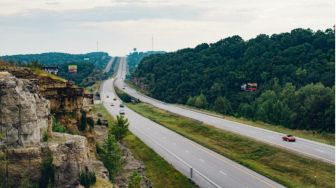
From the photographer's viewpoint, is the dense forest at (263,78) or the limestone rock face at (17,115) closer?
the limestone rock face at (17,115)

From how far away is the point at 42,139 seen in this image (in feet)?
130

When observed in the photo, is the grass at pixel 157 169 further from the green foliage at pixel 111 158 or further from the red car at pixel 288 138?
the red car at pixel 288 138

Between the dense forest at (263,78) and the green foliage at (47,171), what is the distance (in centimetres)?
6711

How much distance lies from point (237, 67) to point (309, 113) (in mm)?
63393

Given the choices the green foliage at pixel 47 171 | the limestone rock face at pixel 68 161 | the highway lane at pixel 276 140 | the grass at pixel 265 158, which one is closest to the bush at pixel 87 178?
the limestone rock face at pixel 68 161

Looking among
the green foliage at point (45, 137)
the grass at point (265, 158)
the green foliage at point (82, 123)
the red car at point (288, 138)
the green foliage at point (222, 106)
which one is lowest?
the green foliage at point (222, 106)

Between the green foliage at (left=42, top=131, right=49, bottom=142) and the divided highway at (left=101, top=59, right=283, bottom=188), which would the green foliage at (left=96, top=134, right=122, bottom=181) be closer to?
the divided highway at (left=101, top=59, right=283, bottom=188)

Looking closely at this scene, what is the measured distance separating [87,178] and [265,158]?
3302 cm

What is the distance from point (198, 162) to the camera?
6388 centimetres

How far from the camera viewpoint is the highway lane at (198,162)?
53.3m

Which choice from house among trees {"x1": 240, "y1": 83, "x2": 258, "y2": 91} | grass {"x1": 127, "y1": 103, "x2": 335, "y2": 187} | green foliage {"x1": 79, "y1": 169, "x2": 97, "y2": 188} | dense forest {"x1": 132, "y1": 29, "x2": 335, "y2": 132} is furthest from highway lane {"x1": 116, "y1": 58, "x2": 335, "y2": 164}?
house among trees {"x1": 240, "y1": 83, "x2": 258, "y2": 91}

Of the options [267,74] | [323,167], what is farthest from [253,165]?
[267,74]

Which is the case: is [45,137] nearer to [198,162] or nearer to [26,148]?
[26,148]

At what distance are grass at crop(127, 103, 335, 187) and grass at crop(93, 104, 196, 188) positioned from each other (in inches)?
386
